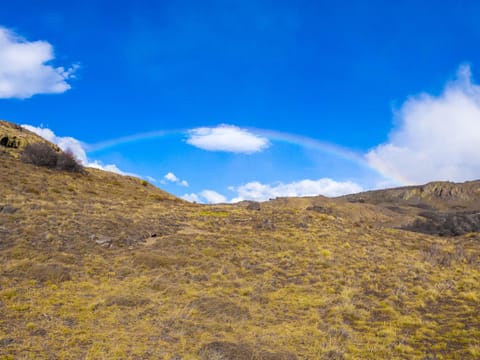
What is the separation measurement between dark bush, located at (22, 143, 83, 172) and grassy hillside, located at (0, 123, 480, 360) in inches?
375

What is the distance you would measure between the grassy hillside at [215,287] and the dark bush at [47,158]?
31.2ft

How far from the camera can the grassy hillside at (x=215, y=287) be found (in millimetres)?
11281

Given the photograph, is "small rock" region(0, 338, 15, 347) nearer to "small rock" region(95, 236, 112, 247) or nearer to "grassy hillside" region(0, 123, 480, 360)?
"grassy hillside" region(0, 123, 480, 360)

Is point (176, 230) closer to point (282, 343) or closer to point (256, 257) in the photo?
point (256, 257)

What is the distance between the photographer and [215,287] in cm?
1680

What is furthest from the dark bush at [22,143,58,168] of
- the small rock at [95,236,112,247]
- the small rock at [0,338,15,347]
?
the small rock at [0,338,15,347]

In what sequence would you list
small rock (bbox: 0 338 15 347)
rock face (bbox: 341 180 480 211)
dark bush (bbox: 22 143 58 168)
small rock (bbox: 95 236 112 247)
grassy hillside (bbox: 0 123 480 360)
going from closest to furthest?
1. small rock (bbox: 0 338 15 347)
2. grassy hillside (bbox: 0 123 480 360)
3. small rock (bbox: 95 236 112 247)
4. dark bush (bbox: 22 143 58 168)
5. rock face (bbox: 341 180 480 211)

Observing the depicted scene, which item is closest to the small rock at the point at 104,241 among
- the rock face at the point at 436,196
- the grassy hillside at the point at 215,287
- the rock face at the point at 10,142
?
the grassy hillside at the point at 215,287

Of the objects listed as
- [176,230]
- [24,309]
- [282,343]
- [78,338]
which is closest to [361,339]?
[282,343]

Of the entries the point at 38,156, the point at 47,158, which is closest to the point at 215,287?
the point at 47,158

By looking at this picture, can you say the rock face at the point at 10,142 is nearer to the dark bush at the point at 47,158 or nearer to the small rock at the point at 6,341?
the dark bush at the point at 47,158

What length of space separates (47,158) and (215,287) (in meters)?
31.1

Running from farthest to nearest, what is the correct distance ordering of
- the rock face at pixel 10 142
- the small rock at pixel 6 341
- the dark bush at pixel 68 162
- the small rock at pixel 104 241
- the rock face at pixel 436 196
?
the rock face at pixel 436 196, the rock face at pixel 10 142, the dark bush at pixel 68 162, the small rock at pixel 104 241, the small rock at pixel 6 341

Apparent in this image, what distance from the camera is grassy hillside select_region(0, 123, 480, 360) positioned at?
11.3 meters
